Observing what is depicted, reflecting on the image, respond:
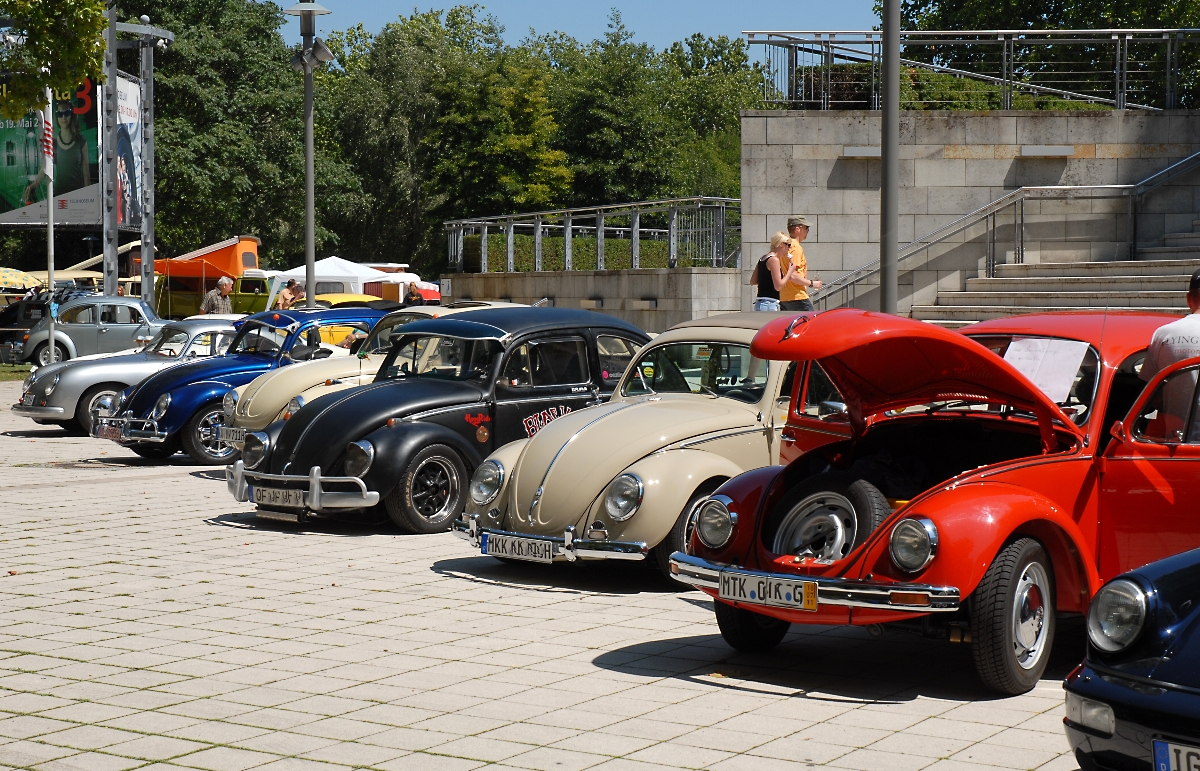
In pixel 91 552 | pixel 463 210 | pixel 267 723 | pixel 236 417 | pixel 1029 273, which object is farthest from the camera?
pixel 463 210

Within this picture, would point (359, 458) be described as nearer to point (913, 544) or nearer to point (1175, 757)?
point (913, 544)

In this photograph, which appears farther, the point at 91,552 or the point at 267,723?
the point at 91,552

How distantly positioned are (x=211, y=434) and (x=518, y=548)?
724 centimetres

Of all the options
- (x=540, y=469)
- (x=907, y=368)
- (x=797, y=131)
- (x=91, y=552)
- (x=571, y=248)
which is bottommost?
(x=91, y=552)

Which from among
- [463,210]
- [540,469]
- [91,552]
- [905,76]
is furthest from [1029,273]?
[463,210]

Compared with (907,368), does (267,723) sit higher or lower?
lower

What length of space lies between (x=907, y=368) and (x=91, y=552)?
6.21 metres

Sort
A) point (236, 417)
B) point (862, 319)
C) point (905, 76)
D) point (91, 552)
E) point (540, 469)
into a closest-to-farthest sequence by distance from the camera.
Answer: point (862, 319) < point (540, 469) < point (91, 552) < point (236, 417) < point (905, 76)

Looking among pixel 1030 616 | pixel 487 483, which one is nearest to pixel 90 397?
pixel 487 483

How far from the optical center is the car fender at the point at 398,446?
395 inches

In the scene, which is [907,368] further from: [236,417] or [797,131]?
[797,131]

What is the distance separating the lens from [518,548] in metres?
8.25

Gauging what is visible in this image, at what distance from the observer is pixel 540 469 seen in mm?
8453

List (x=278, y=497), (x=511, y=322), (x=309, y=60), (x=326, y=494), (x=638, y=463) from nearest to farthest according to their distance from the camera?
(x=638, y=463), (x=326, y=494), (x=278, y=497), (x=511, y=322), (x=309, y=60)
